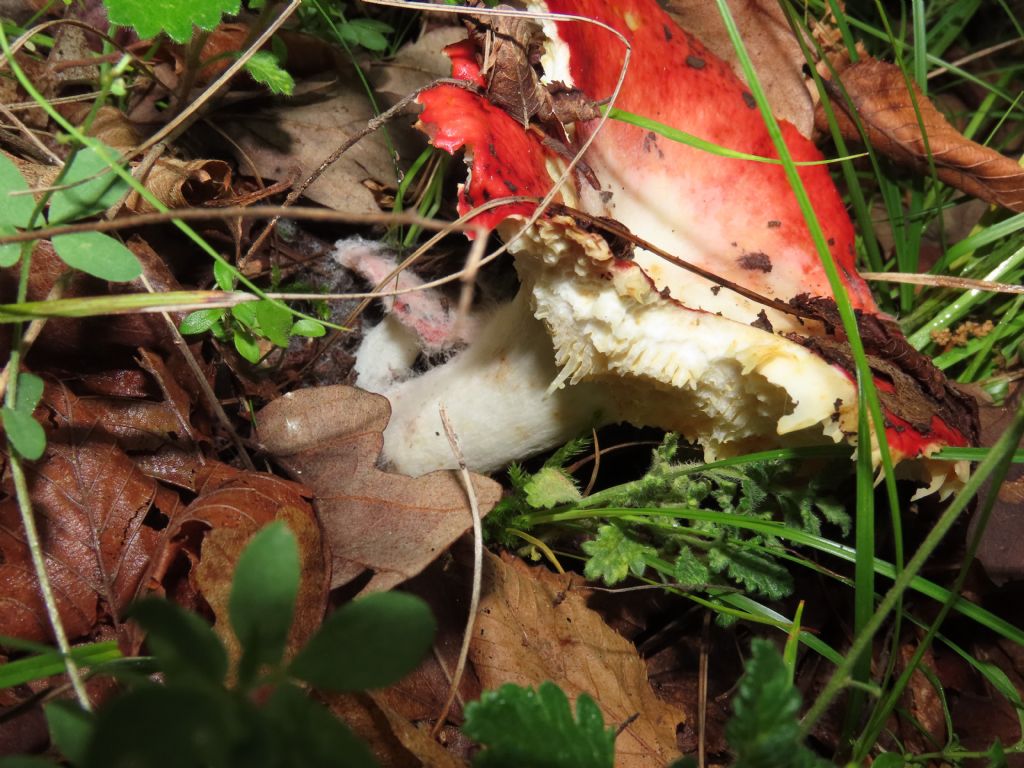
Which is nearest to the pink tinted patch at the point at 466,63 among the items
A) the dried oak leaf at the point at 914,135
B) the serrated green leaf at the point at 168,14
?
the serrated green leaf at the point at 168,14

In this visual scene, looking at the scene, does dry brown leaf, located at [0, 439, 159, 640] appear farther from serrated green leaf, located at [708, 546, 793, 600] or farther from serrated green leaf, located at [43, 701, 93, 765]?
serrated green leaf, located at [708, 546, 793, 600]

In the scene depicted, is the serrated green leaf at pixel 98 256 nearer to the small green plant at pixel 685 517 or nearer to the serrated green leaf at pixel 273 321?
the serrated green leaf at pixel 273 321

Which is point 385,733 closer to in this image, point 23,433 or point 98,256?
point 23,433

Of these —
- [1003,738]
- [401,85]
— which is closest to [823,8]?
[401,85]

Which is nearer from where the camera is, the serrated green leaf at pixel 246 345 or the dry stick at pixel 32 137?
the dry stick at pixel 32 137

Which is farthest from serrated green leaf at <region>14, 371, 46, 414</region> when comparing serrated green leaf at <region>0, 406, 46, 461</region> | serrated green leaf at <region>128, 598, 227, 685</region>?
serrated green leaf at <region>128, 598, 227, 685</region>

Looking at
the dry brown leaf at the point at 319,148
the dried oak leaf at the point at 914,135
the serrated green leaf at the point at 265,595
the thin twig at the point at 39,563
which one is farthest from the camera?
the dried oak leaf at the point at 914,135
